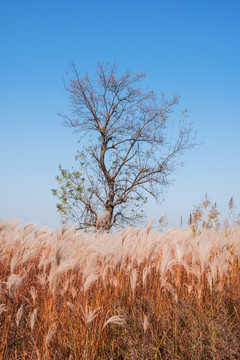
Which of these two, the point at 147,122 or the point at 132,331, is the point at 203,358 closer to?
the point at 132,331

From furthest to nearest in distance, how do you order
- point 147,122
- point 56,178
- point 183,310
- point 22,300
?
point 147,122 < point 56,178 < point 22,300 < point 183,310

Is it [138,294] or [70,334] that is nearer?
[70,334]

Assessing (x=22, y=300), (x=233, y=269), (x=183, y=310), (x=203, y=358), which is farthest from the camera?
(x=233, y=269)

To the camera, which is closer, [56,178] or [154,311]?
[154,311]

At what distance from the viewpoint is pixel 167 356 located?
198 centimetres

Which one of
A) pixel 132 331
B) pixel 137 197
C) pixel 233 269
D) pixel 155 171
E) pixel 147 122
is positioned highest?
pixel 147 122

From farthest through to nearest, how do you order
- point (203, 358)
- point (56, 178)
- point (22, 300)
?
1. point (56, 178)
2. point (22, 300)
3. point (203, 358)

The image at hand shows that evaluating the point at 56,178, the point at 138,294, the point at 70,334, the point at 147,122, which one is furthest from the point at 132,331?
the point at 147,122

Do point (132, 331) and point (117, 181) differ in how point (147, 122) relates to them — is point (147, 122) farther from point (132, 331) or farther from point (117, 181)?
point (132, 331)

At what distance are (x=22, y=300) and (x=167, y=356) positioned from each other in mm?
1364

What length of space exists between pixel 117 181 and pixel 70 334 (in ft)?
44.9

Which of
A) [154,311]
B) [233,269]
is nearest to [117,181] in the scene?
[233,269]

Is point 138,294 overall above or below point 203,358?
above

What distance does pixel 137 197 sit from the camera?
51.2 ft
